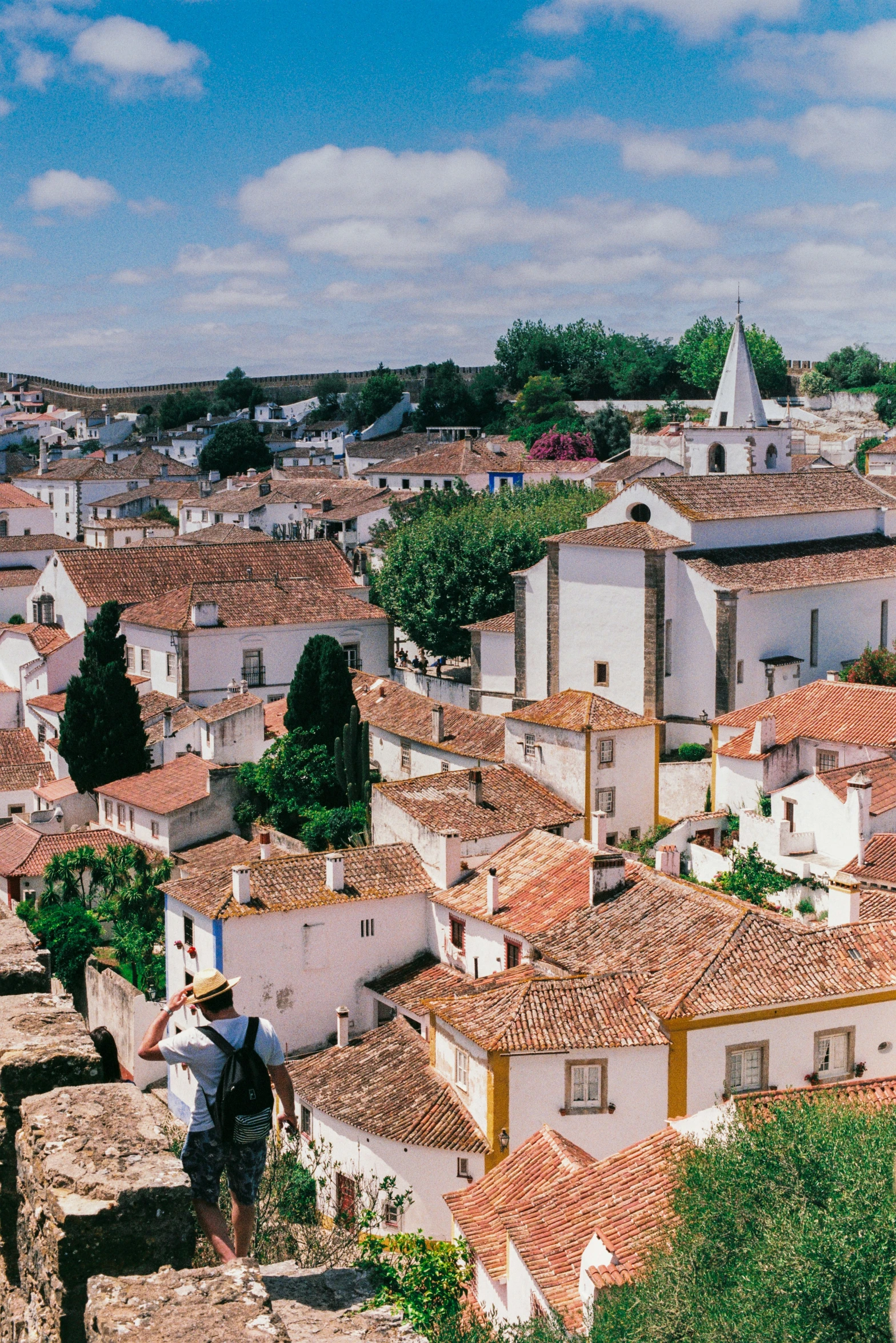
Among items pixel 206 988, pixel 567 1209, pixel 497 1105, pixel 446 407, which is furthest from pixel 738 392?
pixel 446 407

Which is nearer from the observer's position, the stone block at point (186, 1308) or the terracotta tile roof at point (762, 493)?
the stone block at point (186, 1308)

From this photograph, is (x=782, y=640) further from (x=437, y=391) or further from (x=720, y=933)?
(x=437, y=391)

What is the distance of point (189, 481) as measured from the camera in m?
80.0

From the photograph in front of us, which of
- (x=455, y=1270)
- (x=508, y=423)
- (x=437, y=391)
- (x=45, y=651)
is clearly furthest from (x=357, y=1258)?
(x=437, y=391)

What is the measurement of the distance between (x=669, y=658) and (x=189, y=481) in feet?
174

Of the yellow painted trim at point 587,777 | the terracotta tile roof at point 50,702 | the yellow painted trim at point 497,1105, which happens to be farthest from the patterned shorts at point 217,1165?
the terracotta tile roof at point 50,702

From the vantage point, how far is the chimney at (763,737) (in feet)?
86.8

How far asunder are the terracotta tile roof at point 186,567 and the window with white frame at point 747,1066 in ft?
87.3

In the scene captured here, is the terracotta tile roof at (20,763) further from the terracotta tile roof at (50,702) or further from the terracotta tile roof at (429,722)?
the terracotta tile roof at (429,722)

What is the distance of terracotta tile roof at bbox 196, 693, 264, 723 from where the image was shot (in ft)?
111

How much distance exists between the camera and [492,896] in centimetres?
2311

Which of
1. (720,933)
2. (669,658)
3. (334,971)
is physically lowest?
(334,971)

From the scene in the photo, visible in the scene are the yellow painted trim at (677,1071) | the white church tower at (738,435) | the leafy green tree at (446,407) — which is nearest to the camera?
the yellow painted trim at (677,1071)

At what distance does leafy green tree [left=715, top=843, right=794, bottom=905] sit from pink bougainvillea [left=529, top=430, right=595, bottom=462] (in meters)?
44.6
